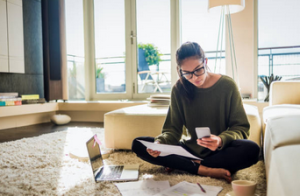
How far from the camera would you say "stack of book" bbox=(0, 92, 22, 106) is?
3.86 m

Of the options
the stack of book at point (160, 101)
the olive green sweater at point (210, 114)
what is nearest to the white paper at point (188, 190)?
the olive green sweater at point (210, 114)

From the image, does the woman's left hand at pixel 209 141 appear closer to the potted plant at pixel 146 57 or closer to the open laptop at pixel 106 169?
the open laptop at pixel 106 169

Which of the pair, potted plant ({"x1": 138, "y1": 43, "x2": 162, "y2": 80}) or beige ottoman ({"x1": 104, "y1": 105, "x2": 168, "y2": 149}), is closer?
beige ottoman ({"x1": 104, "y1": 105, "x2": 168, "y2": 149})

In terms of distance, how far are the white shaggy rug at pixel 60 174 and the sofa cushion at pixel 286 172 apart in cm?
62

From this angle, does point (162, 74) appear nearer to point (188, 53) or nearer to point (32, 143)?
point (32, 143)

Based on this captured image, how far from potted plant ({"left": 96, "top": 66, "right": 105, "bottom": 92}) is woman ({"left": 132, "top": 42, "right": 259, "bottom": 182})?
11.7 ft

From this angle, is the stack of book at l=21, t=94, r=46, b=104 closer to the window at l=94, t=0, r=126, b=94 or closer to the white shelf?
the white shelf

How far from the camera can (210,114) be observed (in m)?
1.63

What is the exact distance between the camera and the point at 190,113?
1.68m

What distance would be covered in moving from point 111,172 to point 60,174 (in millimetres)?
342

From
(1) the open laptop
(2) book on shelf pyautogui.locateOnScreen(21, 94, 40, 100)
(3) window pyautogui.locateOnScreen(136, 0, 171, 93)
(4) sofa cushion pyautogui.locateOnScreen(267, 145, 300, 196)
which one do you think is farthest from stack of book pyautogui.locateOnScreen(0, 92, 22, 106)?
(4) sofa cushion pyautogui.locateOnScreen(267, 145, 300, 196)

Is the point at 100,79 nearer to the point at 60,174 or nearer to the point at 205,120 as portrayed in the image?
the point at 60,174

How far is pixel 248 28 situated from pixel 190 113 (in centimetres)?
286

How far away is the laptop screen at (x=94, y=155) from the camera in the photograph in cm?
160
